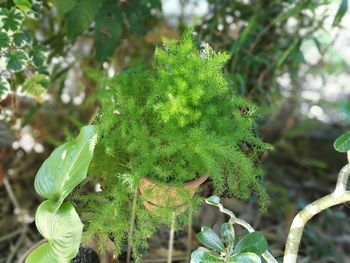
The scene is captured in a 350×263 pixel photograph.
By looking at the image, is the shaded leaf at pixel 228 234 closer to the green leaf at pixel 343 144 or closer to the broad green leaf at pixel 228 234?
the broad green leaf at pixel 228 234

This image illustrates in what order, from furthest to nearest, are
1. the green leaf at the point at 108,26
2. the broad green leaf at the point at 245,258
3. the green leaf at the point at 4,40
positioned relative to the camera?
1. the green leaf at the point at 108,26
2. the green leaf at the point at 4,40
3. the broad green leaf at the point at 245,258

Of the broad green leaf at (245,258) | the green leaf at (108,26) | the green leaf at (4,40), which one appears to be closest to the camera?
the broad green leaf at (245,258)

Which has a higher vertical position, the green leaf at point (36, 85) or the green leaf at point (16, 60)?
the green leaf at point (16, 60)

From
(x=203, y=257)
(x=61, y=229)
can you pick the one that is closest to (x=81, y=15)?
(x=61, y=229)


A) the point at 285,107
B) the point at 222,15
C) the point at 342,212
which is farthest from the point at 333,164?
the point at 222,15

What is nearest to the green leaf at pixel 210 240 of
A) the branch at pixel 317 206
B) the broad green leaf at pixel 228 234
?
the broad green leaf at pixel 228 234

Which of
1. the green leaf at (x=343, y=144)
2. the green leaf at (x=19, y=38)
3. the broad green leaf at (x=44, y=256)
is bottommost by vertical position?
the broad green leaf at (x=44, y=256)

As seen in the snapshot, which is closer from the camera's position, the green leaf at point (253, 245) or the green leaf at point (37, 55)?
the green leaf at point (253, 245)
